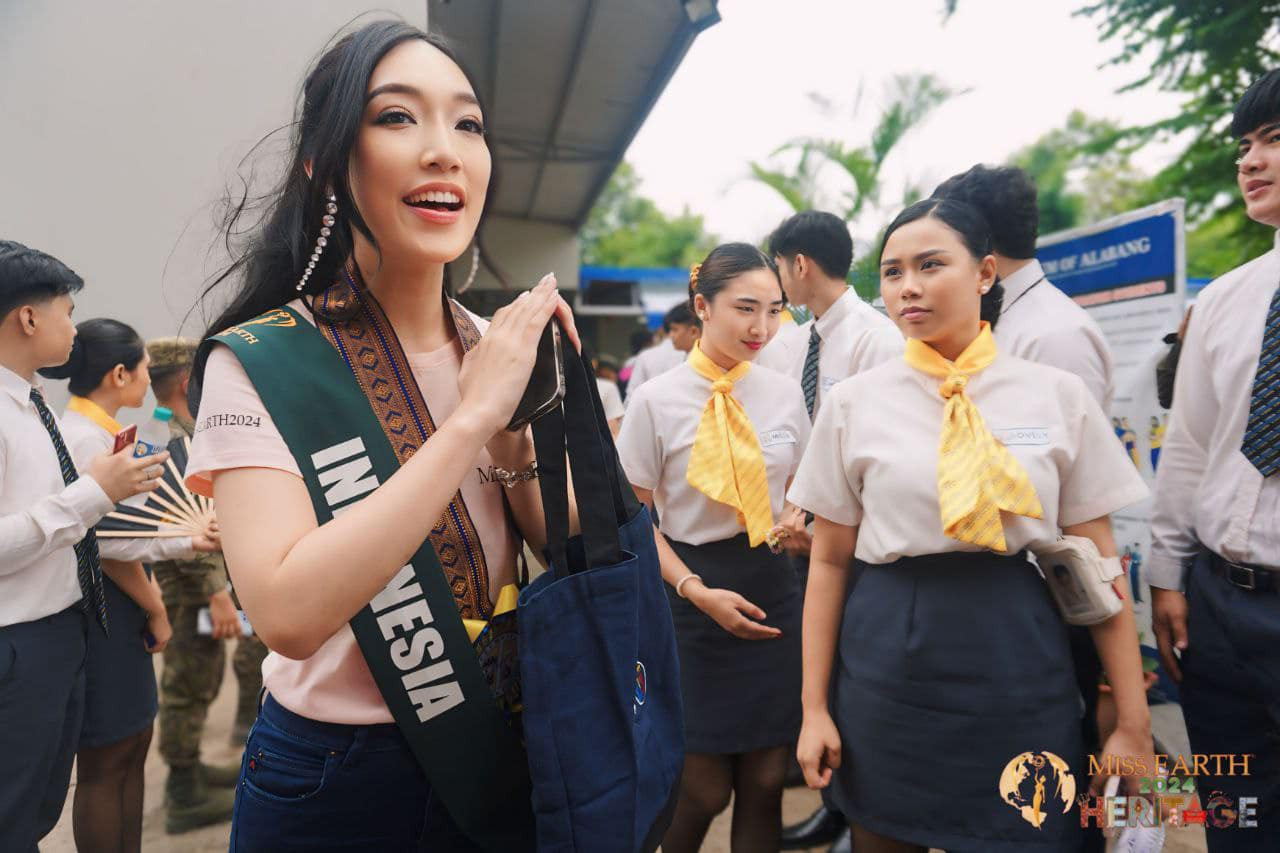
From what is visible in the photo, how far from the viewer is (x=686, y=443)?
2.62 meters

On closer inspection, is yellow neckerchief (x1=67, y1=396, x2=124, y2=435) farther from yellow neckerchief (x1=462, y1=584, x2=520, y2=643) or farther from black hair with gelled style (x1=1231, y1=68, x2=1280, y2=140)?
black hair with gelled style (x1=1231, y1=68, x2=1280, y2=140)

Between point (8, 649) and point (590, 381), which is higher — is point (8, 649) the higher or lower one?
the lower one

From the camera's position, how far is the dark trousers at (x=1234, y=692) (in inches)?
73.7

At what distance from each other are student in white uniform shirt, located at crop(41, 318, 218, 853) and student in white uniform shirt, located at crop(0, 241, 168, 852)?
0.90 feet

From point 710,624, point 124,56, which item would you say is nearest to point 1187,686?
point 710,624

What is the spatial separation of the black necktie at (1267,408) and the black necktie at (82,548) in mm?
3175

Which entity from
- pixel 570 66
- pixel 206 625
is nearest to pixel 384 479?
pixel 206 625

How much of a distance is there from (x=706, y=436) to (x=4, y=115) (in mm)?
3726

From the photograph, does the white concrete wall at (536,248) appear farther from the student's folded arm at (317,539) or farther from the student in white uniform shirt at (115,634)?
the student's folded arm at (317,539)

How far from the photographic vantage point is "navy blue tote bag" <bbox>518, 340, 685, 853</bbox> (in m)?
1.01

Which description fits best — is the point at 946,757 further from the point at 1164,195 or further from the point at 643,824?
the point at 1164,195

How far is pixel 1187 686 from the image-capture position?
2115mm

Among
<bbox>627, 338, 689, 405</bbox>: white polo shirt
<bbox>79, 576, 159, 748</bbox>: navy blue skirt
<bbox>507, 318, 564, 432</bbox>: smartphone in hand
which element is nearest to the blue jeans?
<bbox>507, 318, 564, 432</bbox>: smartphone in hand

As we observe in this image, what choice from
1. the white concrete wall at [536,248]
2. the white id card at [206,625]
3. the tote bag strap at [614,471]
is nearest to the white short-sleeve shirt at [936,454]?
the tote bag strap at [614,471]
